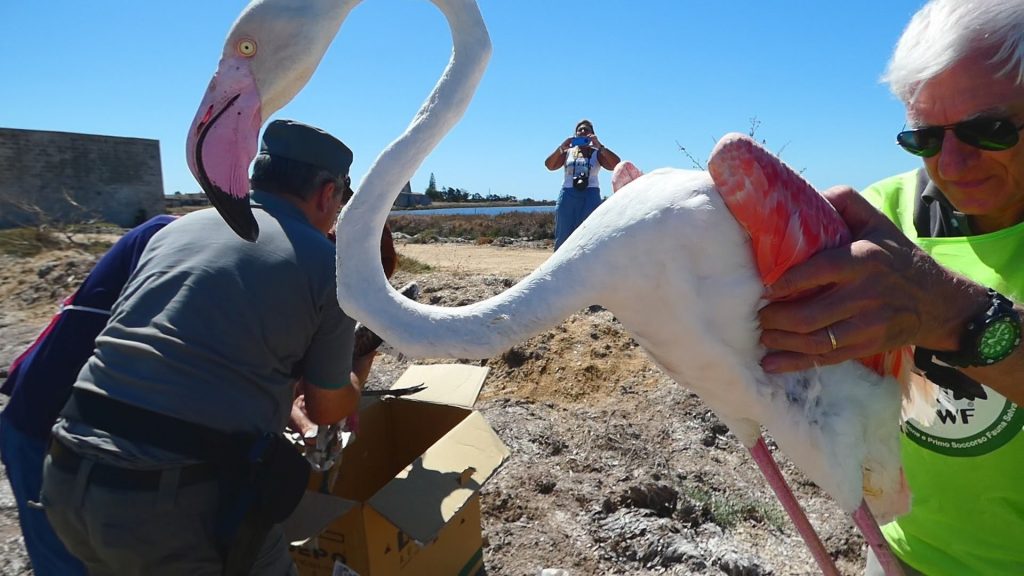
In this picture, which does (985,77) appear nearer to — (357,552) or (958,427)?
(958,427)

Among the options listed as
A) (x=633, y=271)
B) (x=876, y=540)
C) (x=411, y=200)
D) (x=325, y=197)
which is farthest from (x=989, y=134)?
(x=411, y=200)

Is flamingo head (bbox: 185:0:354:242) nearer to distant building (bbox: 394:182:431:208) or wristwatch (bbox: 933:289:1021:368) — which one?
wristwatch (bbox: 933:289:1021:368)

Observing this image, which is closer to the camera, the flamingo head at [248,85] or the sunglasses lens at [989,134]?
the sunglasses lens at [989,134]

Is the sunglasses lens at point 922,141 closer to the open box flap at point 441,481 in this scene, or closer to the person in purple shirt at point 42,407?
the open box flap at point 441,481

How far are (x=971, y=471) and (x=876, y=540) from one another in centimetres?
31

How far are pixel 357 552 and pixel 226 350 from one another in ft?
3.03

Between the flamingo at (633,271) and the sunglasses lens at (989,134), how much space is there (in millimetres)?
315

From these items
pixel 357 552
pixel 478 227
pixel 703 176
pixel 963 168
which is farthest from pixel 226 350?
pixel 478 227

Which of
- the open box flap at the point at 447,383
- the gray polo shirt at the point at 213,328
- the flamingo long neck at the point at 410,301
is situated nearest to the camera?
the flamingo long neck at the point at 410,301

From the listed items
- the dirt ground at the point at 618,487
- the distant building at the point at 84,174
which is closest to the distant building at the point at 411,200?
the distant building at the point at 84,174

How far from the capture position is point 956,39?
1189 millimetres

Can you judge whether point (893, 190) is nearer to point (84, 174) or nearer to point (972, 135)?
point (972, 135)

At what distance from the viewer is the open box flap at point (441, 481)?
1972 mm

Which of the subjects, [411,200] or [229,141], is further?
[411,200]
